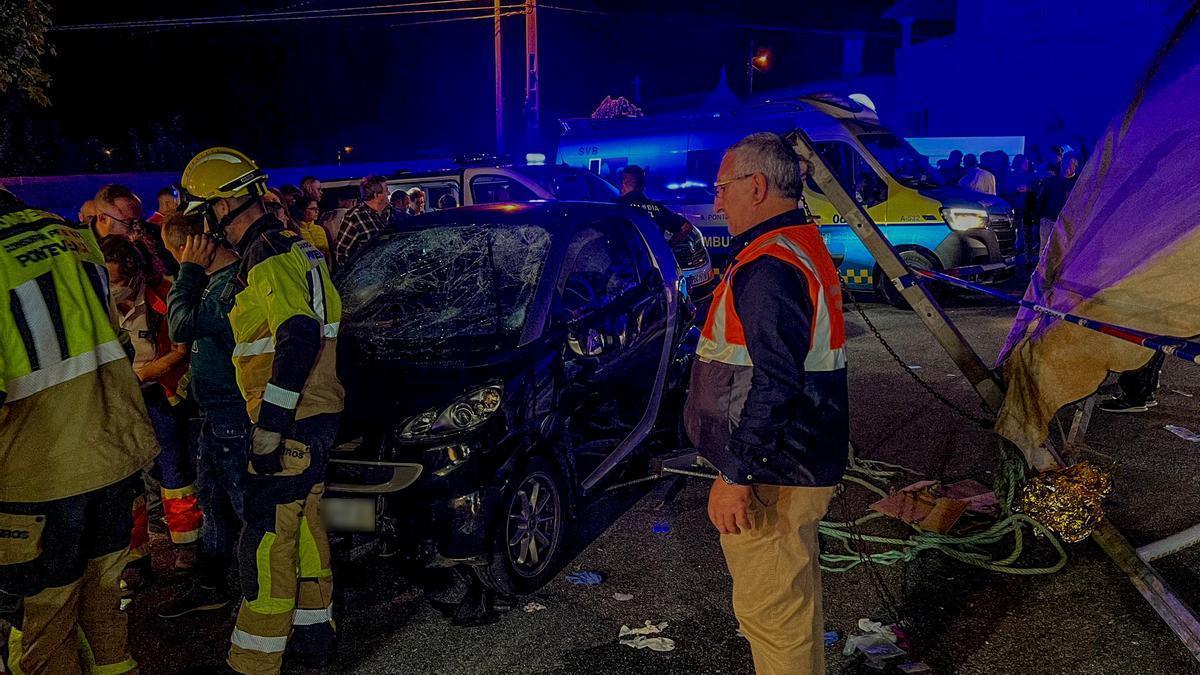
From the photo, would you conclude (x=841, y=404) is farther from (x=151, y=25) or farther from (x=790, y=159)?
(x=151, y=25)

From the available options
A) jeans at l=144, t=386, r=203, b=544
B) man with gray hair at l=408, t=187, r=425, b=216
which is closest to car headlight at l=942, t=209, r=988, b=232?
man with gray hair at l=408, t=187, r=425, b=216

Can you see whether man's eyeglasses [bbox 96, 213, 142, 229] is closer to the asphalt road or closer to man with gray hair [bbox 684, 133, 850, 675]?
the asphalt road

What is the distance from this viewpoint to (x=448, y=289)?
4.95 m

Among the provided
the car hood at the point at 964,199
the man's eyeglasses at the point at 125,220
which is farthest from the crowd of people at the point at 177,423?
the car hood at the point at 964,199

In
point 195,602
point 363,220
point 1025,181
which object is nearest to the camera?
point 195,602

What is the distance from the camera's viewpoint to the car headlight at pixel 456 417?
12.8 feet

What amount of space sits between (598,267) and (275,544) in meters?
2.62

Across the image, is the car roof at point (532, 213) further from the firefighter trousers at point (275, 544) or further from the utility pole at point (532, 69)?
the utility pole at point (532, 69)

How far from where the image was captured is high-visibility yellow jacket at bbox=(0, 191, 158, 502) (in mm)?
2621

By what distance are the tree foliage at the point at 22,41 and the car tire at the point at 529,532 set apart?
8183mm

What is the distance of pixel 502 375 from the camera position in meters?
4.10

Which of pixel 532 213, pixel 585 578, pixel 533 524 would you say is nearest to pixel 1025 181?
pixel 532 213

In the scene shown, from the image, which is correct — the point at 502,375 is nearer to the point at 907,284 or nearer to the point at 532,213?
the point at 532,213

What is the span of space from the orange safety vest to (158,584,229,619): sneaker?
9.82 feet
